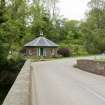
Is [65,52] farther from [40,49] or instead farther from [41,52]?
[40,49]

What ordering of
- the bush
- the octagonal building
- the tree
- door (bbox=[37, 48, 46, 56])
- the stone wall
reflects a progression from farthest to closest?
the bush < door (bbox=[37, 48, 46, 56]) < the octagonal building < the tree < the stone wall

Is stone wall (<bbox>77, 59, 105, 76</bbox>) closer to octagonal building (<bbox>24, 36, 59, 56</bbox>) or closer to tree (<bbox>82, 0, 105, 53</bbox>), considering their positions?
tree (<bbox>82, 0, 105, 53</bbox>)

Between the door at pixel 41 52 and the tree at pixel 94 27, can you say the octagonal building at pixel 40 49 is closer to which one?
the door at pixel 41 52

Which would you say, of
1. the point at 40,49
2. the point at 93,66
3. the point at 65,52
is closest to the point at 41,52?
the point at 40,49

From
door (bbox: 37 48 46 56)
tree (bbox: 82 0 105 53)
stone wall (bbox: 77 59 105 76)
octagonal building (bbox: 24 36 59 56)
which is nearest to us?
stone wall (bbox: 77 59 105 76)

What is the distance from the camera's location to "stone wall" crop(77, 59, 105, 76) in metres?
27.2

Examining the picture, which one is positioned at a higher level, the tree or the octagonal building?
the tree

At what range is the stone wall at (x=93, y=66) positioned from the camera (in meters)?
27.2

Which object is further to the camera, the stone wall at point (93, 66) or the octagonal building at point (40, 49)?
the octagonal building at point (40, 49)

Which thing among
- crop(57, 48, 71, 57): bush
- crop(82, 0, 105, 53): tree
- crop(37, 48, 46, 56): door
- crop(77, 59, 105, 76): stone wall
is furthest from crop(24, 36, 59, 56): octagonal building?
crop(77, 59, 105, 76): stone wall

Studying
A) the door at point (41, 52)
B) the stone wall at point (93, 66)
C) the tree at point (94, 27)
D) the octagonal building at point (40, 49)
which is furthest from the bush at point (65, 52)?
the stone wall at point (93, 66)

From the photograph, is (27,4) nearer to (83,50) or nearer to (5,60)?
(5,60)

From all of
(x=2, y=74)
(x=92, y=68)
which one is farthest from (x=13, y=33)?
(x=92, y=68)

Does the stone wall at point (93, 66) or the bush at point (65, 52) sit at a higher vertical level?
the stone wall at point (93, 66)
